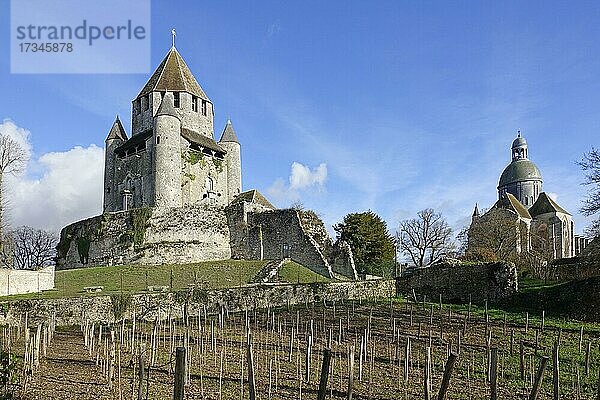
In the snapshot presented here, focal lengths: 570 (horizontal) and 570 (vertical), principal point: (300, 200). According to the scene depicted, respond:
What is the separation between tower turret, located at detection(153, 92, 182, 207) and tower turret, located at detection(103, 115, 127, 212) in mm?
6473

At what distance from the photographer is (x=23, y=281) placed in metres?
25.4

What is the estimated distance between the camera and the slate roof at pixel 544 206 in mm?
68000

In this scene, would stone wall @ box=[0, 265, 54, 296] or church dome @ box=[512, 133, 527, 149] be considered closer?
stone wall @ box=[0, 265, 54, 296]

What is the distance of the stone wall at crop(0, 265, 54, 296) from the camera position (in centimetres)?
2433

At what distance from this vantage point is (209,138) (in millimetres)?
49938

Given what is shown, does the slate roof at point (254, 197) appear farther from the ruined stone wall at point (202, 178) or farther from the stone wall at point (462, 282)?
the stone wall at point (462, 282)

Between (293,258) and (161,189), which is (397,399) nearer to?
(293,258)

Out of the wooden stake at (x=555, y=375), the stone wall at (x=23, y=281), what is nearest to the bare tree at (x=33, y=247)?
the stone wall at (x=23, y=281)

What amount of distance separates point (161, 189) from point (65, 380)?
110 ft

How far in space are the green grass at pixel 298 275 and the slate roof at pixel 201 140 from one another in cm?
1761

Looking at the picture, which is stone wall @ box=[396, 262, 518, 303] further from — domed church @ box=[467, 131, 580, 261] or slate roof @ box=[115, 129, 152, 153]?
slate roof @ box=[115, 129, 152, 153]

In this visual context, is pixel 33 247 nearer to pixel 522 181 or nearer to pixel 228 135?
pixel 228 135

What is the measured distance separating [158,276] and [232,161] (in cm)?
2004

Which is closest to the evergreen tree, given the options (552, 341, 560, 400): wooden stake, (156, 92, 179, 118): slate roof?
(156, 92, 179, 118): slate roof
